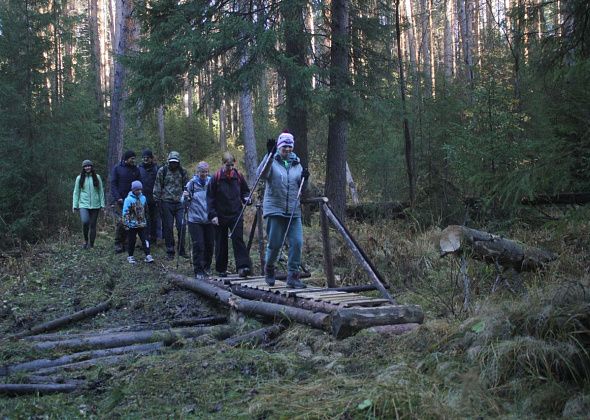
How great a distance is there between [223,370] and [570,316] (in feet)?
9.36

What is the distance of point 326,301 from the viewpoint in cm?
680

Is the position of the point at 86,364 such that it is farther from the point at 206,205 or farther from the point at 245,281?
the point at 206,205

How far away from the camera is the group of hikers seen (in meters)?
7.94

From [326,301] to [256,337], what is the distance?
35.0 inches

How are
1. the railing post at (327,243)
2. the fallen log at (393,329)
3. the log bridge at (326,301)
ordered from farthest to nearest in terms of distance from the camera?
the railing post at (327,243), the log bridge at (326,301), the fallen log at (393,329)

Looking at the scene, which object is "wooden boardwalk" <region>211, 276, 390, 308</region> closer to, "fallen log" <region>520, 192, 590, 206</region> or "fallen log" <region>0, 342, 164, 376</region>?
"fallen log" <region>0, 342, 164, 376</region>

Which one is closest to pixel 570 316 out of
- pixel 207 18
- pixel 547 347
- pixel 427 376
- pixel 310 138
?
pixel 547 347

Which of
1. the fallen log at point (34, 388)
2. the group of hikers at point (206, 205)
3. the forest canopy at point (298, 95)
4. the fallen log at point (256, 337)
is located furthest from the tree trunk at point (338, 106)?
the fallen log at point (34, 388)

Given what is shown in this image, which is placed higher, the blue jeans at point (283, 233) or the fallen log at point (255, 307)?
the blue jeans at point (283, 233)

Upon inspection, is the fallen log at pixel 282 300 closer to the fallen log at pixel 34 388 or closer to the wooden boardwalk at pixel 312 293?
the wooden boardwalk at pixel 312 293

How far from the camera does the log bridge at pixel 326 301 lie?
600 centimetres

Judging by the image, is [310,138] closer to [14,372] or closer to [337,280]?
[337,280]

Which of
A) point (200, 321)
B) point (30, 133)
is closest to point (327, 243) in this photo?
point (200, 321)

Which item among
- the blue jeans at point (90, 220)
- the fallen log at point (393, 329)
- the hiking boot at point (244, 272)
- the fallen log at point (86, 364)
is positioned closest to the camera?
the fallen log at point (86, 364)
